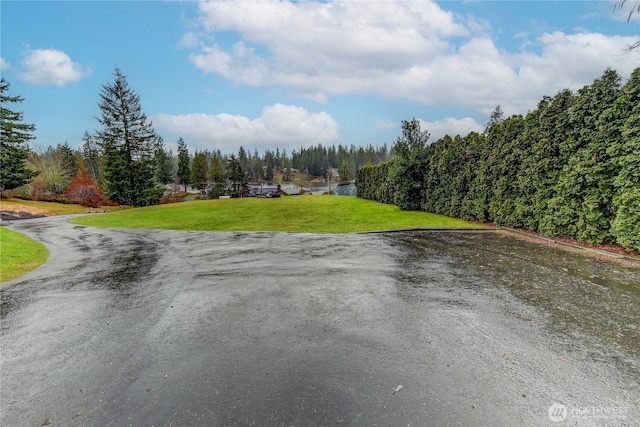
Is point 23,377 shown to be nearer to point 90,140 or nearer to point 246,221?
point 246,221

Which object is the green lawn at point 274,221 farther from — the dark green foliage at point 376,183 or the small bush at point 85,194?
the small bush at point 85,194

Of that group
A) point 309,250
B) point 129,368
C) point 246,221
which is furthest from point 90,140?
point 129,368

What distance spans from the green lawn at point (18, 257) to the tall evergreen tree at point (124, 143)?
24670 mm

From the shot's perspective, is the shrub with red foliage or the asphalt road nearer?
the asphalt road

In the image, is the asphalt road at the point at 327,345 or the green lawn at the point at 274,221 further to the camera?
the green lawn at the point at 274,221

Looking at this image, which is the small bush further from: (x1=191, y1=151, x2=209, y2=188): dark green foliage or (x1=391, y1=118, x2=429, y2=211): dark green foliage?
(x1=391, y1=118, x2=429, y2=211): dark green foliage

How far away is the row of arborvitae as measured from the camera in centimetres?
790

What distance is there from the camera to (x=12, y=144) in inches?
1266

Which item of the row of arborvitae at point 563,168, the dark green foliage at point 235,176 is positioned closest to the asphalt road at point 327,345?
the row of arborvitae at point 563,168

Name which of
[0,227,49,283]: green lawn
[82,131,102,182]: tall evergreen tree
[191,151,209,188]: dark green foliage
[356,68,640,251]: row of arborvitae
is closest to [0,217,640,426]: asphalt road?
[0,227,49,283]: green lawn

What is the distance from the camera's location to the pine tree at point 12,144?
30.5m

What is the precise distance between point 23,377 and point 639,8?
11.3 m

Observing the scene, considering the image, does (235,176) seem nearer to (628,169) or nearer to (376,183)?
(376,183)

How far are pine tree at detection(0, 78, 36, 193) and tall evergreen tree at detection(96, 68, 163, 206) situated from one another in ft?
23.4
